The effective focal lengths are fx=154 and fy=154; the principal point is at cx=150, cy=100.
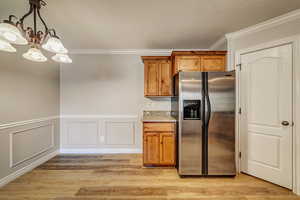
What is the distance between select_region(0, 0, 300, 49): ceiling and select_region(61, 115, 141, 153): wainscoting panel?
69.4 inches

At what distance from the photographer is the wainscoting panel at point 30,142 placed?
2.45 metres

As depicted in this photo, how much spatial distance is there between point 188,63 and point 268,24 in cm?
130

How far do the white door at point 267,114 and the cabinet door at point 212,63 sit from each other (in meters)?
0.38

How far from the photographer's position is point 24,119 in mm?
2611

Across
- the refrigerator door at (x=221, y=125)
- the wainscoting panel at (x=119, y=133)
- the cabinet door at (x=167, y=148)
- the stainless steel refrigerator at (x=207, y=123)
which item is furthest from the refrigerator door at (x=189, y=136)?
the wainscoting panel at (x=119, y=133)

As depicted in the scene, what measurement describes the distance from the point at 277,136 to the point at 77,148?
3.91 metres

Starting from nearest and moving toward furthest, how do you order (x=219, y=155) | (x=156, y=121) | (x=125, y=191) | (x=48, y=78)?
(x=125, y=191), (x=219, y=155), (x=156, y=121), (x=48, y=78)

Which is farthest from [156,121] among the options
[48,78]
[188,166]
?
[48,78]

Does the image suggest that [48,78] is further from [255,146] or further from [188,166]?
[255,146]

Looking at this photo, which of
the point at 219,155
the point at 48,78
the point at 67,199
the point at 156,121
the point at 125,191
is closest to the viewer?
the point at 67,199

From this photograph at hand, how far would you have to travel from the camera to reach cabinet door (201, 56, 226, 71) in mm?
2910

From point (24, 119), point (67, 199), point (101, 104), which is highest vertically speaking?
point (101, 104)

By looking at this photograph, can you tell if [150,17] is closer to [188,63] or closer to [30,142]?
[188,63]

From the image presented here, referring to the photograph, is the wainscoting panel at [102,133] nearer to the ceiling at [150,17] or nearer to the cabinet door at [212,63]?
the ceiling at [150,17]
